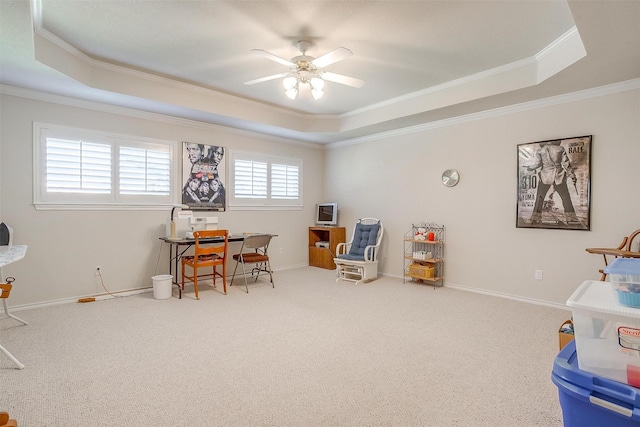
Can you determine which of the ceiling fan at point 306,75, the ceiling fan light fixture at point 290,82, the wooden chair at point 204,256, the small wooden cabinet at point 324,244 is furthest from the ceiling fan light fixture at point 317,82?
the small wooden cabinet at point 324,244

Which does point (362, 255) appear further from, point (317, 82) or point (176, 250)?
point (317, 82)

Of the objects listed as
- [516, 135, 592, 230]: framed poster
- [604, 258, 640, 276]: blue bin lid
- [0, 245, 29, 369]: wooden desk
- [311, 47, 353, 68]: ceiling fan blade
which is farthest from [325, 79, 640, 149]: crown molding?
[0, 245, 29, 369]: wooden desk

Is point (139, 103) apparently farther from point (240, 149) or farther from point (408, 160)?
point (408, 160)

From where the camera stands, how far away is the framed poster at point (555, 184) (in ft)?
A: 12.0

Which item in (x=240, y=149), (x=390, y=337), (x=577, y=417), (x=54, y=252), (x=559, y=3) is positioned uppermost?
(x=559, y=3)

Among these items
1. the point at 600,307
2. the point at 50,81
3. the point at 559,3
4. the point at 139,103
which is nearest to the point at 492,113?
the point at 559,3

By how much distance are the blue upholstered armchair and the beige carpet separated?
120cm

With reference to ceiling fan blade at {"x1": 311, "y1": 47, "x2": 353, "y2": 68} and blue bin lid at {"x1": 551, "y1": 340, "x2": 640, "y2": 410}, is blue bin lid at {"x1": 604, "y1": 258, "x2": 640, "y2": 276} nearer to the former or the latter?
blue bin lid at {"x1": 551, "y1": 340, "x2": 640, "y2": 410}

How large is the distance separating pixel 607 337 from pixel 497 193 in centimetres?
339

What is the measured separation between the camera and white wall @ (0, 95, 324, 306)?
3693 millimetres

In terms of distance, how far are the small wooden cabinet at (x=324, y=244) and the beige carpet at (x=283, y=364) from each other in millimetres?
2177

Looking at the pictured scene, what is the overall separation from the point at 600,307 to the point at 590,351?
0.20 m

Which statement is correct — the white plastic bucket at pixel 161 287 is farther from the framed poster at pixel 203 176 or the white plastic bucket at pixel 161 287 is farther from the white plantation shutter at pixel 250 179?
the white plantation shutter at pixel 250 179

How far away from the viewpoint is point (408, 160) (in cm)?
539
